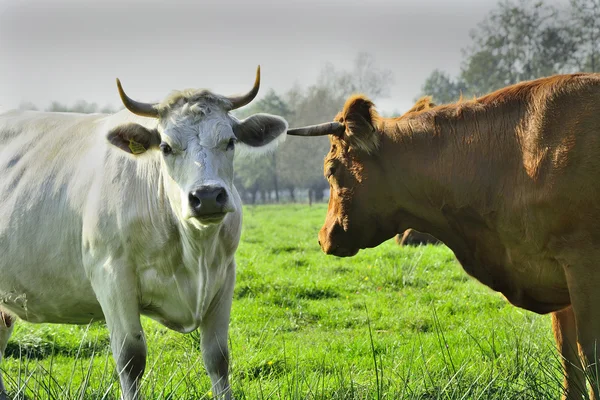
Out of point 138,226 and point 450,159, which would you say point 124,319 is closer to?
point 138,226

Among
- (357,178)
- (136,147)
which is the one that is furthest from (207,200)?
(357,178)

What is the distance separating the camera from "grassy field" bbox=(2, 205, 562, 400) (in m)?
4.11

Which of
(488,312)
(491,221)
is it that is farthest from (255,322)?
(491,221)

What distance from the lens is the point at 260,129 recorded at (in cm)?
496

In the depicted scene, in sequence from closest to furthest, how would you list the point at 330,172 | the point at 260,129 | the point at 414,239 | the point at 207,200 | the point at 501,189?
the point at 207,200, the point at 501,189, the point at 260,129, the point at 330,172, the point at 414,239

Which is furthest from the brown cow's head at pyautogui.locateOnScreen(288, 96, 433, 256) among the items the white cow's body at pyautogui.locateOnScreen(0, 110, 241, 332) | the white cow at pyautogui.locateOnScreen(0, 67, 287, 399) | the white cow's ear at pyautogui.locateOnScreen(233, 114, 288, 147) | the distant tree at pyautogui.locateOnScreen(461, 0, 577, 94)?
the distant tree at pyautogui.locateOnScreen(461, 0, 577, 94)

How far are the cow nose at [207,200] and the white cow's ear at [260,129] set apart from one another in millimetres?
818

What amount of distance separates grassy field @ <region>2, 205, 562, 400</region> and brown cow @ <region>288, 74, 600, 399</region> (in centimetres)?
40

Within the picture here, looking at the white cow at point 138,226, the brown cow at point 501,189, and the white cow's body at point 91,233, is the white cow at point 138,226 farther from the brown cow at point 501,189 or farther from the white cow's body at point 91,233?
the brown cow at point 501,189

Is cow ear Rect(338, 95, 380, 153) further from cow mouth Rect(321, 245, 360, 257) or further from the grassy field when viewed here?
the grassy field

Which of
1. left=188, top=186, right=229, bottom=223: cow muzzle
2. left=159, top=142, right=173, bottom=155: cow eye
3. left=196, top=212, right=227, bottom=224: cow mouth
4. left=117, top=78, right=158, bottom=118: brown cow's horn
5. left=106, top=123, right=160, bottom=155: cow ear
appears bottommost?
left=196, top=212, right=227, bottom=224: cow mouth

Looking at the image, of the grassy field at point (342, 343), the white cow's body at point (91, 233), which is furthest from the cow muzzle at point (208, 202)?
the grassy field at point (342, 343)

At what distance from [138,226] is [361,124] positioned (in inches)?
67.5

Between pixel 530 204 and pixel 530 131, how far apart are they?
0.48 m
